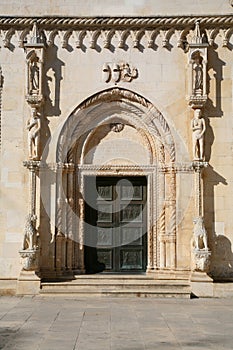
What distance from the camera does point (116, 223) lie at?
1211 cm

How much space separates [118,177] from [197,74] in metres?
2.66

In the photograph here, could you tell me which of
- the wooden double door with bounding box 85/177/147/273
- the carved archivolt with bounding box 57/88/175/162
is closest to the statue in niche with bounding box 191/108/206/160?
the carved archivolt with bounding box 57/88/175/162

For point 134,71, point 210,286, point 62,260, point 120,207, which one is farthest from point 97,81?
point 210,286

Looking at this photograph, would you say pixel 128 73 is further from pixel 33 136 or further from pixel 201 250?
pixel 201 250

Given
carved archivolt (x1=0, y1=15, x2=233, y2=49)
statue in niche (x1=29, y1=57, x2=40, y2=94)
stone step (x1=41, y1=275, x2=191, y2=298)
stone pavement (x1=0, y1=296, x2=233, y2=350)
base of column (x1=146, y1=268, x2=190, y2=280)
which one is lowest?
stone pavement (x1=0, y1=296, x2=233, y2=350)

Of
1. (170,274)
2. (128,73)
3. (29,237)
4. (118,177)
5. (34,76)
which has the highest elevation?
Answer: (128,73)

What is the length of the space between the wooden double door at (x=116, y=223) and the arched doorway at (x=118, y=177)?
0.07ft

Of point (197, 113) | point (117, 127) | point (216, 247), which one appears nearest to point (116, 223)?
point (117, 127)

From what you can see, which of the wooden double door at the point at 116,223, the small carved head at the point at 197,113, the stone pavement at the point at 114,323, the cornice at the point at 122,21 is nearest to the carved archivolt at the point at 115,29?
the cornice at the point at 122,21

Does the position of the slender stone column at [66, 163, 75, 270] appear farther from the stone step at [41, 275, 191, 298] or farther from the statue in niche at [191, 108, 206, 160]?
the statue in niche at [191, 108, 206, 160]

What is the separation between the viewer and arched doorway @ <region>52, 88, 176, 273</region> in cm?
1165

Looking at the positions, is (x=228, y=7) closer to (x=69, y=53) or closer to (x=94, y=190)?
(x=69, y=53)

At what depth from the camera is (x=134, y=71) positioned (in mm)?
11859

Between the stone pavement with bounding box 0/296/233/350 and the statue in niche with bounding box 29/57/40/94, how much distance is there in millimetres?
4105
